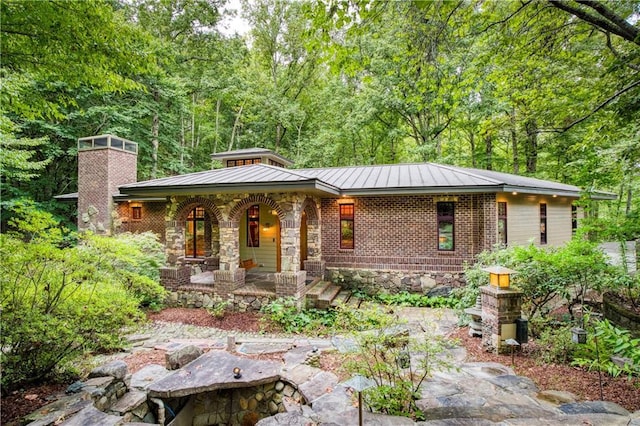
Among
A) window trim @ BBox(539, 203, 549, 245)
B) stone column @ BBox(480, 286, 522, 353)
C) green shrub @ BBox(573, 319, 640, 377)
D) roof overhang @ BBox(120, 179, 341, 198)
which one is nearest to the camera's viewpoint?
green shrub @ BBox(573, 319, 640, 377)

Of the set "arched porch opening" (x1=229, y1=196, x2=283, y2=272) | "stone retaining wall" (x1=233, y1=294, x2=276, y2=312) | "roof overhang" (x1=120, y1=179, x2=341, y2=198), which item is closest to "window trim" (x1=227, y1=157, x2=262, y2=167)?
"arched porch opening" (x1=229, y1=196, x2=283, y2=272)

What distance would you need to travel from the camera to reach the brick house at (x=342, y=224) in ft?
26.8

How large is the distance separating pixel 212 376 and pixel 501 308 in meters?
4.61

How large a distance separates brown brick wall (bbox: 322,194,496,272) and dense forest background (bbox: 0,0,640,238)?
8.09ft

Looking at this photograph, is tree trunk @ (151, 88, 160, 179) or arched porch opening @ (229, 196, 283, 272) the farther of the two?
tree trunk @ (151, 88, 160, 179)

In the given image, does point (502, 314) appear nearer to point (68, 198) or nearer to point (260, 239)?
point (260, 239)

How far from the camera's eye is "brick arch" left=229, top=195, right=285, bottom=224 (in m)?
8.17

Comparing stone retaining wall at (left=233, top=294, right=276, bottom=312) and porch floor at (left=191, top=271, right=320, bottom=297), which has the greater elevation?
porch floor at (left=191, top=271, right=320, bottom=297)

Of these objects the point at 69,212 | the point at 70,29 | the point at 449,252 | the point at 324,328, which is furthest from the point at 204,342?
the point at 69,212

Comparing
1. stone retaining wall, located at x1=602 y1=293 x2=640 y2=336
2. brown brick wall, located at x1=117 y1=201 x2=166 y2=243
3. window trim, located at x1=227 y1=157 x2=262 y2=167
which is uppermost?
window trim, located at x1=227 y1=157 x2=262 y2=167

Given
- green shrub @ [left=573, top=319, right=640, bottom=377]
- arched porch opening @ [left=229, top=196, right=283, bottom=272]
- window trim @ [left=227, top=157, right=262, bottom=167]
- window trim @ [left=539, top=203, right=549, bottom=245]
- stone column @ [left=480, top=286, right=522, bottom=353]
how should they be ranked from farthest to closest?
window trim @ [left=227, top=157, right=262, bottom=167] → window trim @ [left=539, top=203, right=549, bottom=245] → arched porch opening @ [left=229, top=196, right=283, bottom=272] → stone column @ [left=480, top=286, right=522, bottom=353] → green shrub @ [left=573, top=319, right=640, bottom=377]

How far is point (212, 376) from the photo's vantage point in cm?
432

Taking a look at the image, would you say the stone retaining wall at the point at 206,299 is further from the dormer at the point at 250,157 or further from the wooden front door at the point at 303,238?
the dormer at the point at 250,157

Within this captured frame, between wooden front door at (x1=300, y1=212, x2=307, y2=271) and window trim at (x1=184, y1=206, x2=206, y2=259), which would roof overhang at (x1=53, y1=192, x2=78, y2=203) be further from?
wooden front door at (x1=300, y1=212, x2=307, y2=271)
